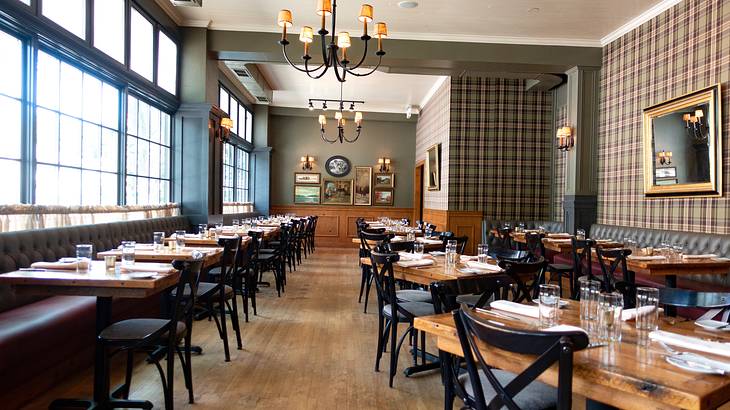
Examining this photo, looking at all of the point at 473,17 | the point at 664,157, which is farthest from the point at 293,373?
the point at 473,17

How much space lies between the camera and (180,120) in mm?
7730

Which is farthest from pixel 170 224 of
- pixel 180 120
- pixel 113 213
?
pixel 180 120

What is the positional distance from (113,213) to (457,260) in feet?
13.5

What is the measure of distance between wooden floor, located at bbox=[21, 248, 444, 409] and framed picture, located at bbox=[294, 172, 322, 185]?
8.84m

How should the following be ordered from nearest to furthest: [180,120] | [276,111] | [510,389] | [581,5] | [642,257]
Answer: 1. [510,389]
2. [642,257]
3. [581,5]
4. [180,120]
5. [276,111]

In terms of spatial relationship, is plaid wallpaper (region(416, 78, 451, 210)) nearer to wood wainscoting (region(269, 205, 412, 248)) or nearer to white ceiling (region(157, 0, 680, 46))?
wood wainscoting (region(269, 205, 412, 248))

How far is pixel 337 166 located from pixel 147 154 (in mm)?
7672

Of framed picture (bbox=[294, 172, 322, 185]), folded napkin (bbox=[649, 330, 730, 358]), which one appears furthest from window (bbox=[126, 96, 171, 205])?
framed picture (bbox=[294, 172, 322, 185])

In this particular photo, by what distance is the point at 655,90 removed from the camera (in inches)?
258

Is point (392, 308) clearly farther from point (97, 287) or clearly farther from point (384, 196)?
point (384, 196)

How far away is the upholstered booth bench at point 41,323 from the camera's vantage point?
8.93ft

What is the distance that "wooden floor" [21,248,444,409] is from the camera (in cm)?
303

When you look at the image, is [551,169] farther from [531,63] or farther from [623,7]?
[623,7]

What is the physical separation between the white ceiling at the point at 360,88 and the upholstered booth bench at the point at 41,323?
21.5ft
